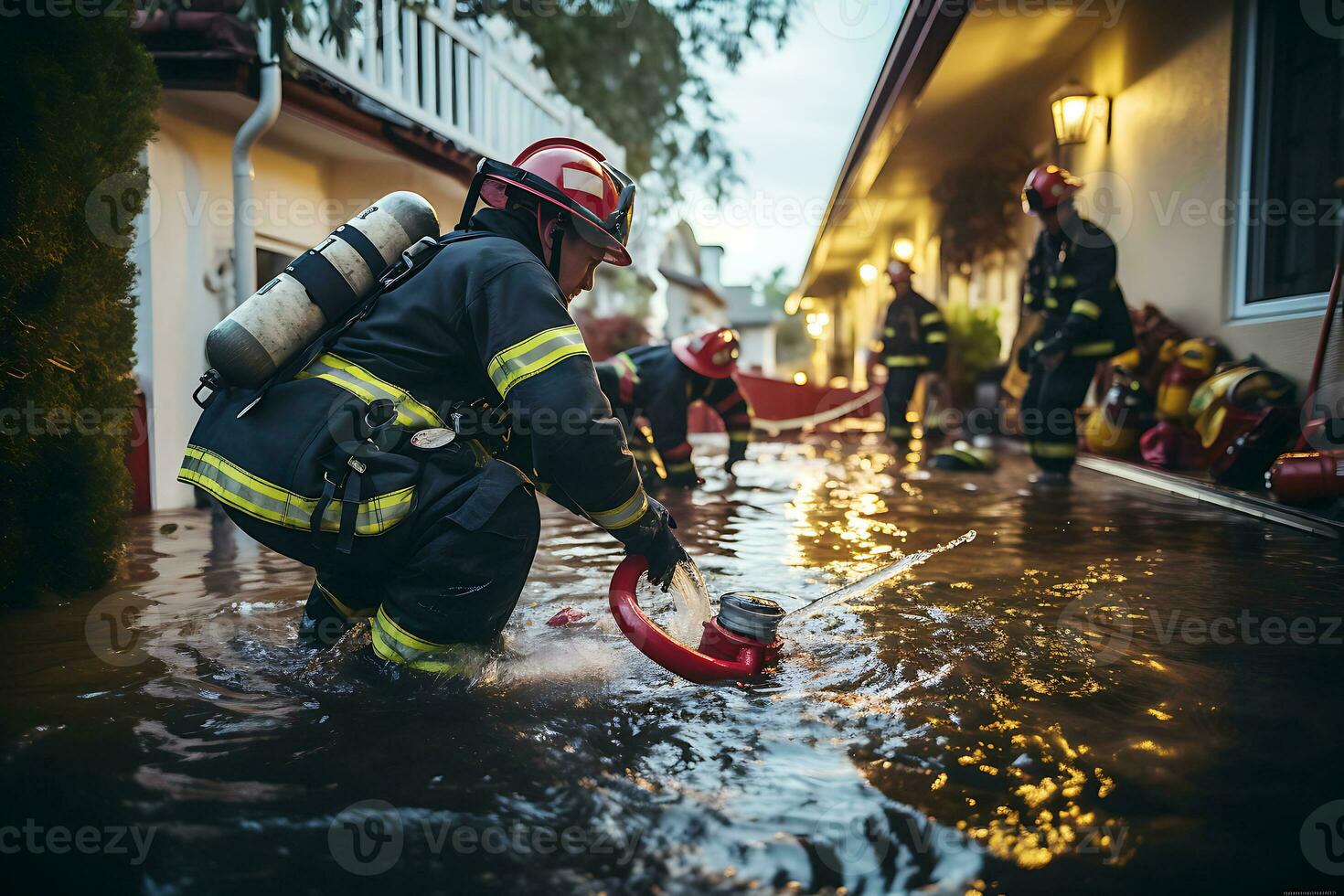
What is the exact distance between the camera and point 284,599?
137 inches

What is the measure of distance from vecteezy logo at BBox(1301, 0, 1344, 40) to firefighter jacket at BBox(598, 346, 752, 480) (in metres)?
4.48

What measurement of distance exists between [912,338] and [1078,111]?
114 inches

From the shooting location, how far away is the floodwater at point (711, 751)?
1.54 meters

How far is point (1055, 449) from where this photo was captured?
7211 mm

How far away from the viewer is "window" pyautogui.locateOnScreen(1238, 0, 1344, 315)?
6070 millimetres

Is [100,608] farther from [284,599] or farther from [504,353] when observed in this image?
[504,353]

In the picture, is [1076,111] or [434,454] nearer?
[434,454]

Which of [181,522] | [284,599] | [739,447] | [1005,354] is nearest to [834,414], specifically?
[1005,354]

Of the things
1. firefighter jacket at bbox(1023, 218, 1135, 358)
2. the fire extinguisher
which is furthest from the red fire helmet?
the fire extinguisher

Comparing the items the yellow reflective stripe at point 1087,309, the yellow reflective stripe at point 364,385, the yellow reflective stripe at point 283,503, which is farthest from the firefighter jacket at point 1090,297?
the yellow reflective stripe at point 283,503

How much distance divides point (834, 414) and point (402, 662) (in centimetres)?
1206

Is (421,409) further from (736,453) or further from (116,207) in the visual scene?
(736,453)

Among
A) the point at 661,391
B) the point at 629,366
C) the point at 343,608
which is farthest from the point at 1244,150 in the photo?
the point at 343,608

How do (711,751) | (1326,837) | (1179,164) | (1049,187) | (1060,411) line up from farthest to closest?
(1179,164) → (1060,411) → (1049,187) → (711,751) → (1326,837)
